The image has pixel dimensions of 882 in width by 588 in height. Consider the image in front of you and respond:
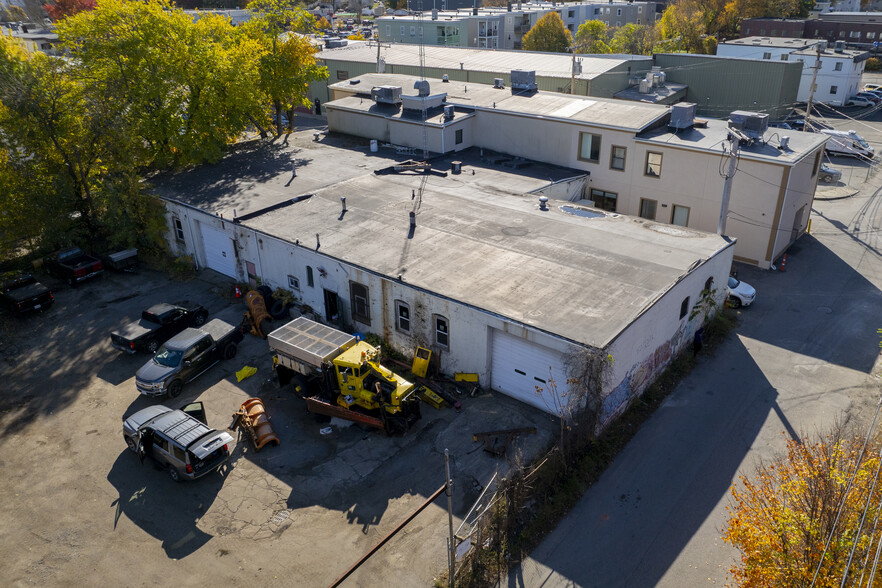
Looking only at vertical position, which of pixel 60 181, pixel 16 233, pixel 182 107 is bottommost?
pixel 16 233

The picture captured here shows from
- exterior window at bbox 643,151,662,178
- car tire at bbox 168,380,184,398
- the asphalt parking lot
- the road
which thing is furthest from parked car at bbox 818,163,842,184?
car tire at bbox 168,380,184,398

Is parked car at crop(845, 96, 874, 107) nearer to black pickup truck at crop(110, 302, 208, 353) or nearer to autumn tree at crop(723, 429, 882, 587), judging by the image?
autumn tree at crop(723, 429, 882, 587)

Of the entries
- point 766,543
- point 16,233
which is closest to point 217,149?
point 16,233

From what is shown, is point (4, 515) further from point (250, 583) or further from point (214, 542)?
point (250, 583)

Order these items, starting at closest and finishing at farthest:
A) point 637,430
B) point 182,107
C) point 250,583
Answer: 1. point 250,583
2. point 637,430
3. point 182,107

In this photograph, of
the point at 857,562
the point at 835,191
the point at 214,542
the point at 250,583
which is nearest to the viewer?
the point at 857,562

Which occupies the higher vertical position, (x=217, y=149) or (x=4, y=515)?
(x=217, y=149)

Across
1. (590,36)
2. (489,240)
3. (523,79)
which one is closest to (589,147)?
(523,79)
